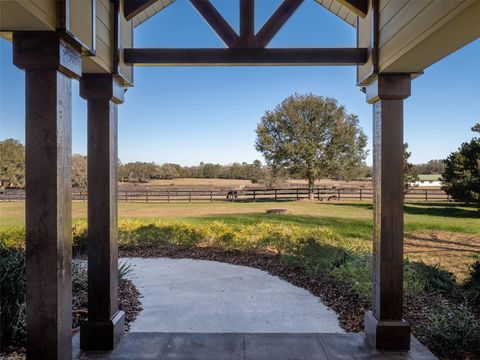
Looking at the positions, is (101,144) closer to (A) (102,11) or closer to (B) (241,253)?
(A) (102,11)

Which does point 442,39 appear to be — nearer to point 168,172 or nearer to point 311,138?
point 311,138

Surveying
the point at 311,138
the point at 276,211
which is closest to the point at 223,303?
the point at 276,211

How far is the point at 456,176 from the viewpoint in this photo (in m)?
13.4

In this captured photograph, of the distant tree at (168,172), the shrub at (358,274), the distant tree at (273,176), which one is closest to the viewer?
the shrub at (358,274)

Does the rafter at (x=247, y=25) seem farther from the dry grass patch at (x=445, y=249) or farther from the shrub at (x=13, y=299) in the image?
the dry grass patch at (x=445, y=249)

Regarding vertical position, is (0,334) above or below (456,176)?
below

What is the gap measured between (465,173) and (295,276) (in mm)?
10866

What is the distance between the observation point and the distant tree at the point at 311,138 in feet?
72.6

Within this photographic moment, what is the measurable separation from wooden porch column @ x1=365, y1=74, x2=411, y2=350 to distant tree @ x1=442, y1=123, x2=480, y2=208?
1202 cm

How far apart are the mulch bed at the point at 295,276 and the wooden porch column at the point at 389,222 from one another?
0.72 metres

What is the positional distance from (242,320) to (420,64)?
2875mm

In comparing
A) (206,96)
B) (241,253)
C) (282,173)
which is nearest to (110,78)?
(241,253)

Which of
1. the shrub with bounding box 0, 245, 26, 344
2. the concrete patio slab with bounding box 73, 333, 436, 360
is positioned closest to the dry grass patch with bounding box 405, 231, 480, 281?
the concrete patio slab with bounding box 73, 333, 436, 360

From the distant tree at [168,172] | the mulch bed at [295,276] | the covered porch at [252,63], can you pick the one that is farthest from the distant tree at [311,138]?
the covered porch at [252,63]
